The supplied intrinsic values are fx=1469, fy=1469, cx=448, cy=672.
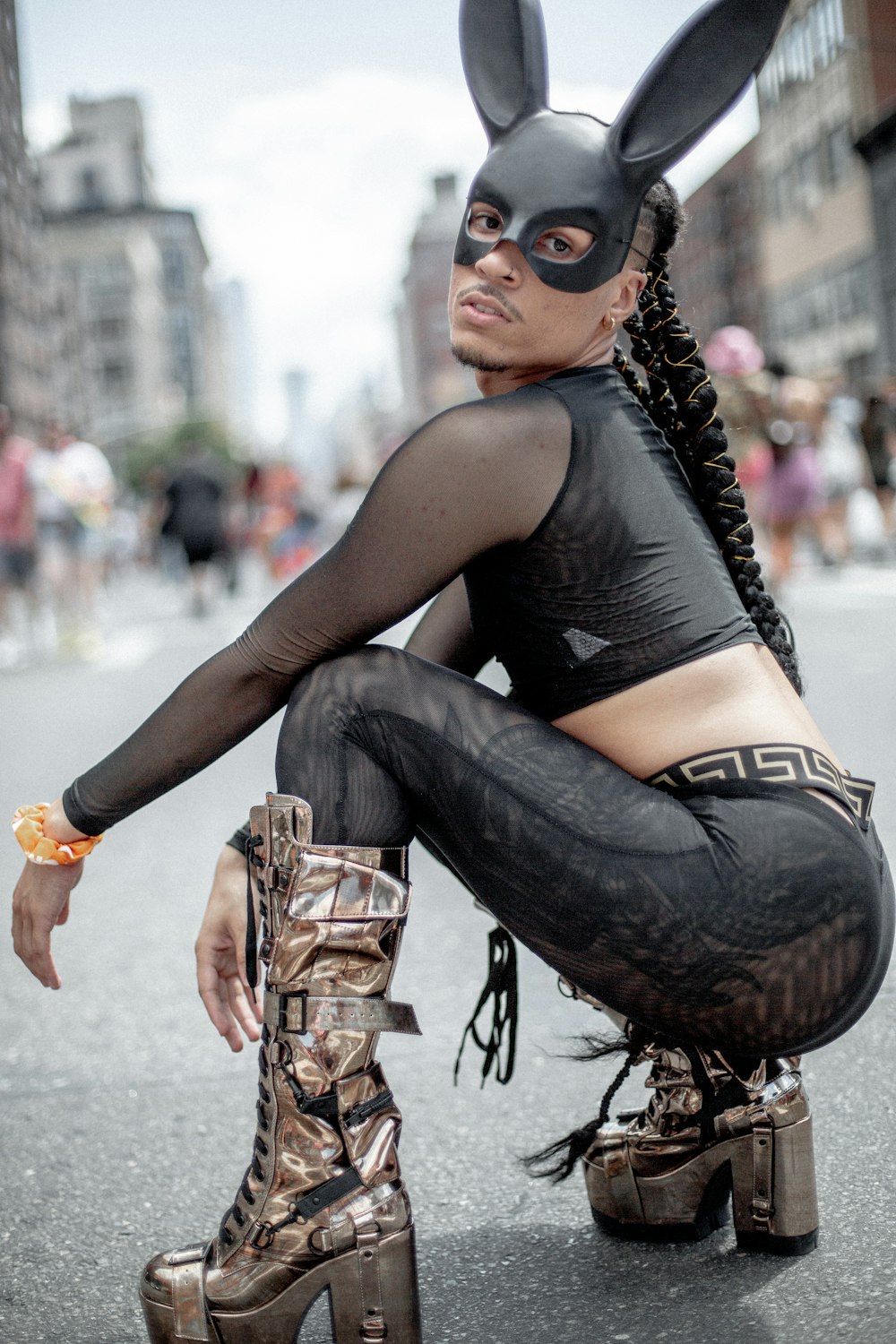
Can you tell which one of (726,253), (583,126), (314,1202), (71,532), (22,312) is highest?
(22,312)

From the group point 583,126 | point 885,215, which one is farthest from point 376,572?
point 885,215

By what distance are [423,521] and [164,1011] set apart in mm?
1823

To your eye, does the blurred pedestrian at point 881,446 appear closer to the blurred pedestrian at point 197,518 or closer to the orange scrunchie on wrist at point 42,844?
the blurred pedestrian at point 197,518

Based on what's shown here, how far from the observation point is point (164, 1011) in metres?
3.14

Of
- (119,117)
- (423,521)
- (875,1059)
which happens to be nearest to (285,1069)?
(423,521)

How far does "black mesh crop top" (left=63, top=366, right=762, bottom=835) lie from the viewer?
1659 mm

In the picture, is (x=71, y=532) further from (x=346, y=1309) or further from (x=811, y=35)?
(x=346, y=1309)

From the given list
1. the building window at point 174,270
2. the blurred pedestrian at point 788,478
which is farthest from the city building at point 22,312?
the building window at point 174,270

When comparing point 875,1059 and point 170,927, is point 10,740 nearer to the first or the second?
point 170,927

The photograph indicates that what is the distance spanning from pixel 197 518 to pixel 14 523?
403cm

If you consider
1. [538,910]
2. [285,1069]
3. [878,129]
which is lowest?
[285,1069]

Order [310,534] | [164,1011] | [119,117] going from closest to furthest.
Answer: [164,1011] < [310,534] < [119,117]

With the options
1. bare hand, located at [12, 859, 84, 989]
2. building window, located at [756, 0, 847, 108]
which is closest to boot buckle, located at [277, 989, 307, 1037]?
bare hand, located at [12, 859, 84, 989]

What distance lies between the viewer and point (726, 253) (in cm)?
6569
